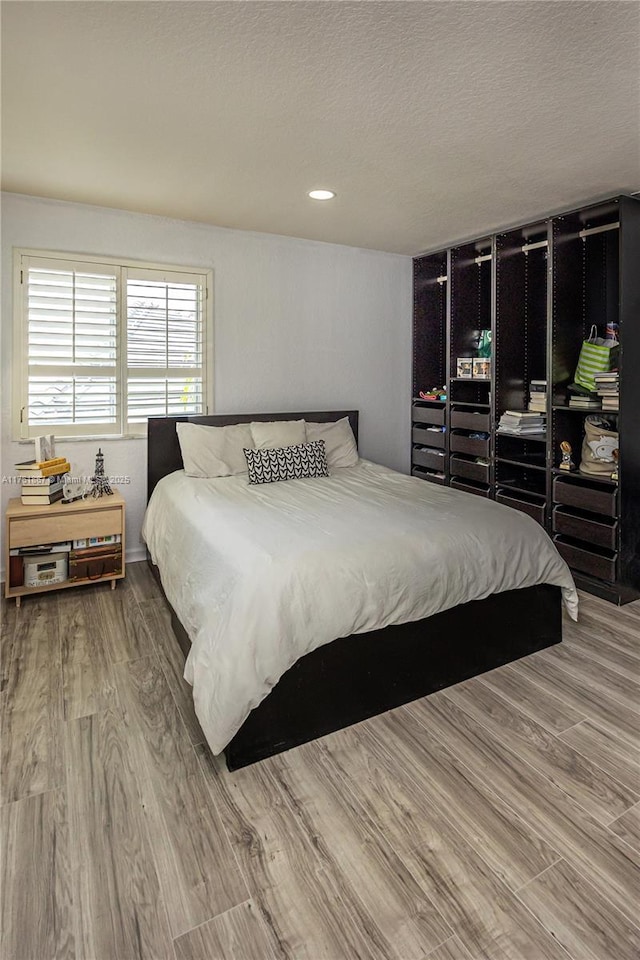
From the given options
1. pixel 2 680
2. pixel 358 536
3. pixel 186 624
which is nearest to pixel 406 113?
pixel 358 536

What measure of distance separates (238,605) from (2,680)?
1.34m

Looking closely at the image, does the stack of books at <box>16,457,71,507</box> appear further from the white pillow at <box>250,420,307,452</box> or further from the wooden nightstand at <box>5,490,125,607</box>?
the white pillow at <box>250,420,307,452</box>

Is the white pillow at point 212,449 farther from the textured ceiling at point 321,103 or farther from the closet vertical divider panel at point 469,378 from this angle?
the closet vertical divider panel at point 469,378

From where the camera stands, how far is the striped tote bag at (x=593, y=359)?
3574mm

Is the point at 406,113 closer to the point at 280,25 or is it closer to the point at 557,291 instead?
the point at 280,25

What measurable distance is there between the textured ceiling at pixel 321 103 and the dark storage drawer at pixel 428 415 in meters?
1.76

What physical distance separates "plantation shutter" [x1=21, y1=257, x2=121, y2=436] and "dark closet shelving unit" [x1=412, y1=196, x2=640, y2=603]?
106 inches

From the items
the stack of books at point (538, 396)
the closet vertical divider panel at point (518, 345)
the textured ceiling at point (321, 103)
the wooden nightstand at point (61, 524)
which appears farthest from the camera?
the closet vertical divider panel at point (518, 345)

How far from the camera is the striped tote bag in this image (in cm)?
357

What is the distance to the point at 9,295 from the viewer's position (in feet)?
11.4

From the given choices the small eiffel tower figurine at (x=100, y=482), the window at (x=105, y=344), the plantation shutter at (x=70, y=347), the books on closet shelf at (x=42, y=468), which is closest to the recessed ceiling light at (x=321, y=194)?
the window at (x=105, y=344)

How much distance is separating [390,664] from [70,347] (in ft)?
9.61

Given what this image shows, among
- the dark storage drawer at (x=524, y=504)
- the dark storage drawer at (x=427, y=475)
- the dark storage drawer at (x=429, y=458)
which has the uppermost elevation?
the dark storage drawer at (x=429, y=458)

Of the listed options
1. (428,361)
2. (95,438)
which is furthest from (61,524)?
(428,361)
